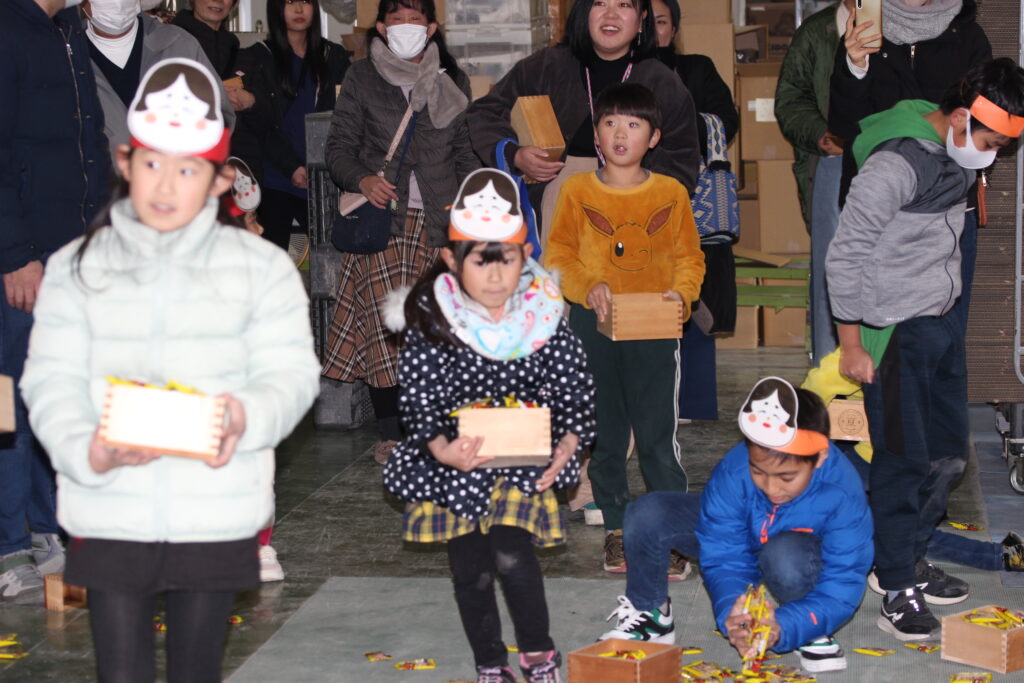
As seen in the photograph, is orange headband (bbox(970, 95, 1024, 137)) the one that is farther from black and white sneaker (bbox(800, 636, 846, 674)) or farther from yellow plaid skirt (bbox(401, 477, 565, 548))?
yellow plaid skirt (bbox(401, 477, 565, 548))

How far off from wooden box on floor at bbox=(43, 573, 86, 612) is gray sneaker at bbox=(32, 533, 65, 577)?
0.97ft

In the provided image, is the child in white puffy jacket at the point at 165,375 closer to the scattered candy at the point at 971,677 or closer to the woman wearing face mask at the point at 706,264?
the scattered candy at the point at 971,677

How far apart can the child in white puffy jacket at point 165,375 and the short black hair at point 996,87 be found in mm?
2338

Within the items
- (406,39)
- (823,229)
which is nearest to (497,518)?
(406,39)

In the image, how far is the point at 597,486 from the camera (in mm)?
5148

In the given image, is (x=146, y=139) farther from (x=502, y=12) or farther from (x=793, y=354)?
(x=793, y=354)

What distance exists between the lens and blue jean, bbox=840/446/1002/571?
505 cm

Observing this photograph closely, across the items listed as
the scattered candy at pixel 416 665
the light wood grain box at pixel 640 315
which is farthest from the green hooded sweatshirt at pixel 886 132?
the scattered candy at pixel 416 665

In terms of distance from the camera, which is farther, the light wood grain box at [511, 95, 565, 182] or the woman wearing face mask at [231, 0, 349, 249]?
the woman wearing face mask at [231, 0, 349, 249]

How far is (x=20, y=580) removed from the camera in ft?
15.9

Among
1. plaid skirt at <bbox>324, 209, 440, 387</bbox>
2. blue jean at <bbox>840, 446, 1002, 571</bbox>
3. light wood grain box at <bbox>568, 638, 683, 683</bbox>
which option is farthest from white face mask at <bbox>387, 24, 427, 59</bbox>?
light wood grain box at <bbox>568, 638, 683, 683</bbox>

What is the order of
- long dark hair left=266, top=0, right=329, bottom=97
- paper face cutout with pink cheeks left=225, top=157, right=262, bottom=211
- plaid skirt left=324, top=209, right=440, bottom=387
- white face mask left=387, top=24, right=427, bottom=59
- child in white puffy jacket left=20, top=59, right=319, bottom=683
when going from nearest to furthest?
child in white puffy jacket left=20, top=59, right=319, bottom=683
white face mask left=387, top=24, right=427, bottom=59
plaid skirt left=324, top=209, right=440, bottom=387
paper face cutout with pink cheeks left=225, top=157, right=262, bottom=211
long dark hair left=266, top=0, right=329, bottom=97

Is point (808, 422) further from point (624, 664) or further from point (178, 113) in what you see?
point (178, 113)

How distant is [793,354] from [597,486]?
5440mm
